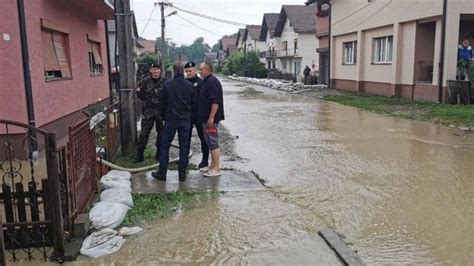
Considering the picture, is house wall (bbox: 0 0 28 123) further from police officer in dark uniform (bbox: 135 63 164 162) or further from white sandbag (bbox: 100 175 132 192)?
white sandbag (bbox: 100 175 132 192)

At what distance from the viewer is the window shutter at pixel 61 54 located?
1094cm

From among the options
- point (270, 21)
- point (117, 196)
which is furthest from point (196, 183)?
point (270, 21)

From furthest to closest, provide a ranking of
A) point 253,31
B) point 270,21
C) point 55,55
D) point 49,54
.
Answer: point 253,31 < point 270,21 < point 55,55 < point 49,54

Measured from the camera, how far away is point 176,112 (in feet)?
22.5

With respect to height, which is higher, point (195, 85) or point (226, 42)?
point (226, 42)

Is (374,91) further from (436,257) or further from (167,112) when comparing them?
(436,257)

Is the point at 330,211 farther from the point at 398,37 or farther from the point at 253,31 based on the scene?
the point at 253,31

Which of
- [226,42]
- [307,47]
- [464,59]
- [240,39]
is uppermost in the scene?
[226,42]

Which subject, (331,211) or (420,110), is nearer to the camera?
(331,211)

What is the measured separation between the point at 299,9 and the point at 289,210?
1962 inches

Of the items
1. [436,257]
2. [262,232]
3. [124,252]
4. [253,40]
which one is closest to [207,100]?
[262,232]

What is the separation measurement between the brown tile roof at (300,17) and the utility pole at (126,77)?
42279mm

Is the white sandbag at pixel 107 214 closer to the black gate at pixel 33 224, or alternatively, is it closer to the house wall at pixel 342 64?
the black gate at pixel 33 224

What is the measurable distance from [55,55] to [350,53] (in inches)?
800
